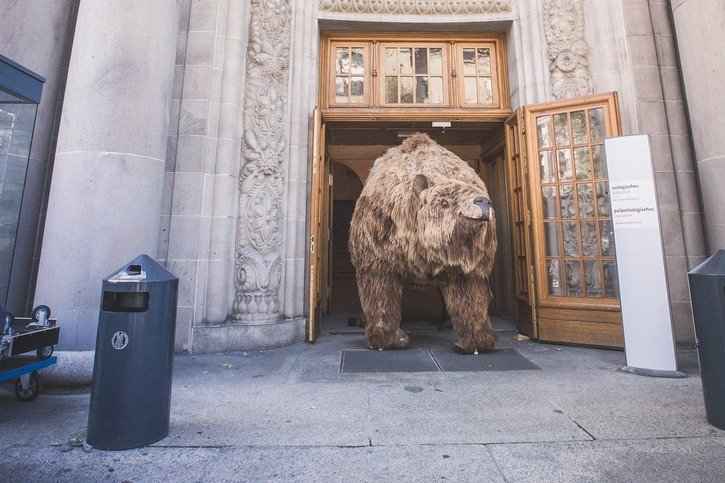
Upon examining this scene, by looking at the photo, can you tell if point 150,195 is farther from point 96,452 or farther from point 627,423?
point 627,423

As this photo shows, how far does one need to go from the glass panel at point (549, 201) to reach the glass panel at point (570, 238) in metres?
0.20

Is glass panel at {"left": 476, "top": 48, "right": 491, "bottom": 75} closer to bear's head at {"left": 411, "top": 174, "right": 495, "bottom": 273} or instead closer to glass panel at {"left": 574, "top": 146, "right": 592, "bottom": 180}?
glass panel at {"left": 574, "top": 146, "right": 592, "bottom": 180}

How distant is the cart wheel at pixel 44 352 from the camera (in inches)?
106

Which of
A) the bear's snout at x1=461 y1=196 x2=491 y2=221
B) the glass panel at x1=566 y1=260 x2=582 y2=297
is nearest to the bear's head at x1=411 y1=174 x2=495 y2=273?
the bear's snout at x1=461 y1=196 x2=491 y2=221

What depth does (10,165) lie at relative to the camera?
2.64m

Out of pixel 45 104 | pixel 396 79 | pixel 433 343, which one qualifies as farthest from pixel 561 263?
pixel 45 104

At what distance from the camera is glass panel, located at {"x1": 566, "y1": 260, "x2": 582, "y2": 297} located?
455 cm

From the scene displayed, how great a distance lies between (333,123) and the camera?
19.2 feet

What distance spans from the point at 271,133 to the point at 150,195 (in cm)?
190

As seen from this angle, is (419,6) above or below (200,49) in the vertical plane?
above

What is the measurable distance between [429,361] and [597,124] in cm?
383

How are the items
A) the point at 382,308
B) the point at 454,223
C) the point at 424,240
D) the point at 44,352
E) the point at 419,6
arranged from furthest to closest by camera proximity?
1. the point at 419,6
2. the point at 382,308
3. the point at 424,240
4. the point at 454,223
5. the point at 44,352

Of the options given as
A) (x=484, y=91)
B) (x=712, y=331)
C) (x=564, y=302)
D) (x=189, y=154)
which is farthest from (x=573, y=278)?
(x=189, y=154)

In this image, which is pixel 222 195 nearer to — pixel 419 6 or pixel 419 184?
pixel 419 184
